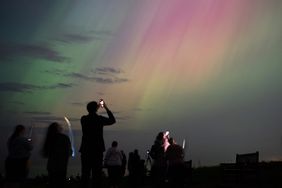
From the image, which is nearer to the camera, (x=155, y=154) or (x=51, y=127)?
(x=51, y=127)

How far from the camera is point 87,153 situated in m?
11.0

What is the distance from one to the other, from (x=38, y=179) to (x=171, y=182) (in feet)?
43.6

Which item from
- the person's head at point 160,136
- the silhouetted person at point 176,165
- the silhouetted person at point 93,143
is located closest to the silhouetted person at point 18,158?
the silhouetted person at point 93,143

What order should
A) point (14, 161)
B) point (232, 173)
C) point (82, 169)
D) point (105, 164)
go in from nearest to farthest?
point (82, 169) < point (14, 161) < point (105, 164) < point (232, 173)

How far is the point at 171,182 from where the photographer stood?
1536cm

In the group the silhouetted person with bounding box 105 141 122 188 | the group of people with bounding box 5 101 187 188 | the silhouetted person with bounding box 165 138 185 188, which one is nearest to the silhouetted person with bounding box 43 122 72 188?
the group of people with bounding box 5 101 187 188

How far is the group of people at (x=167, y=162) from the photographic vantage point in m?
15.2

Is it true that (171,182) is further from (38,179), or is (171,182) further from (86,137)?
(38,179)

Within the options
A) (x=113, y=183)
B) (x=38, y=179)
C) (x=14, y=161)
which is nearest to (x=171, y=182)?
(x=113, y=183)

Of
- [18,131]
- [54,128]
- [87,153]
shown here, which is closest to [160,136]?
[18,131]

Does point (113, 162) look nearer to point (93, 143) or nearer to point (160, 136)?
point (160, 136)

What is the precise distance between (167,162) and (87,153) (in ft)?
17.0

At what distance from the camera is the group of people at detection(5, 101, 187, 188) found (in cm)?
1099

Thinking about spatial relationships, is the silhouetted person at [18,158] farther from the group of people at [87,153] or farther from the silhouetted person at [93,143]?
the silhouetted person at [93,143]
